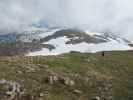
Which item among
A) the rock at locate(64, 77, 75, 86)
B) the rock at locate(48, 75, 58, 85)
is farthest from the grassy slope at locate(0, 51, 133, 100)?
the rock at locate(48, 75, 58, 85)

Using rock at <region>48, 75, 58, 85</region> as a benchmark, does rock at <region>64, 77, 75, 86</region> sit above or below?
below

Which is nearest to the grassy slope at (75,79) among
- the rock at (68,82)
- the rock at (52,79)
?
the rock at (68,82)

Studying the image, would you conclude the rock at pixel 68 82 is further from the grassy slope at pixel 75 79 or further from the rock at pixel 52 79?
the rock at pixel 52 79

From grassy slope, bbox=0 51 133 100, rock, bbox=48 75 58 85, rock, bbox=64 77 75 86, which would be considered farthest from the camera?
rock, bbox=64 77 75 86

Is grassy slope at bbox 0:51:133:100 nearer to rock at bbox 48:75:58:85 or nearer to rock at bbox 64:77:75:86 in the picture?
rock at bbox 64:77:75:86

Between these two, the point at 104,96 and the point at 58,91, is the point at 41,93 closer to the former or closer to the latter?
the point at 58,91

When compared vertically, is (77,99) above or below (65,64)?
below

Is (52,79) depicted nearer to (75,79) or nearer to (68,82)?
(68,82)

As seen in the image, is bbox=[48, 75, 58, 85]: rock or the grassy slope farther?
bbox=[48, 75, 58, 85]: rock

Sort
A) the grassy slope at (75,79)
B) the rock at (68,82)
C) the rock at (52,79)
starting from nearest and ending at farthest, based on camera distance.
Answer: the grassy slope at (75,79) → the rock at (52,79) → the rock at (68,82)

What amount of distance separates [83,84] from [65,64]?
22.1ft

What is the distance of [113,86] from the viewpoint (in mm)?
27672

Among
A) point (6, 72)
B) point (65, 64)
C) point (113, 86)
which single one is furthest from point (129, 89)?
point (6, 72)

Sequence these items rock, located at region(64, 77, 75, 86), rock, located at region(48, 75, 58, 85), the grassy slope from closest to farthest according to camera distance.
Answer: the grassy slope < rock, located at region(48, 75, 58, 85) < rock, located at region(64, 77, 75, 86)
